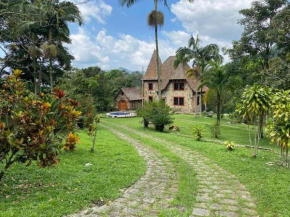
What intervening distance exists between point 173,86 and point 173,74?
1680mm

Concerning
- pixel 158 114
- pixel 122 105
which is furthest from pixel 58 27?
pixel 122 105

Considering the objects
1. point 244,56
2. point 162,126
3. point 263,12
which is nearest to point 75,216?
point 162,126

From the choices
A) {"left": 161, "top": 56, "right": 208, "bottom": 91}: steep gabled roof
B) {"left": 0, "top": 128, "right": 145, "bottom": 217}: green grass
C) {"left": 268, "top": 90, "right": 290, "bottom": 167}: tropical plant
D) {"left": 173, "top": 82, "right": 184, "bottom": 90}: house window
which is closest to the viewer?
{"left": 0, "top": 128, "right": 145, "bottom": 217}: green grass

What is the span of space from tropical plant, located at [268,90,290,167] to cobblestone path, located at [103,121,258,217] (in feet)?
6.71

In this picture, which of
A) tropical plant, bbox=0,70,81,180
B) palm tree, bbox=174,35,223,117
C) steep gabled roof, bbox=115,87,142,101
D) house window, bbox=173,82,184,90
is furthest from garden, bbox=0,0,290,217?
steep gabled roof, bbox=115,87,142,101

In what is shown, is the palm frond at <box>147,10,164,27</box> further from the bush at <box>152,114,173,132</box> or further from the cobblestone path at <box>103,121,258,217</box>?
the cobblestone path at <box>103,121,258,217</box>

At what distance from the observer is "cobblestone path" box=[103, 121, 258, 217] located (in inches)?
158

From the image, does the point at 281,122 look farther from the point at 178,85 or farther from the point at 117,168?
the point at 178,85

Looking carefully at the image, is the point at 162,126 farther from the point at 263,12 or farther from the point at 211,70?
the point at 263,12

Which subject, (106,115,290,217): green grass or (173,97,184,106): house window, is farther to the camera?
(173,97,184,106): house window

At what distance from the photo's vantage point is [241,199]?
14.9ft

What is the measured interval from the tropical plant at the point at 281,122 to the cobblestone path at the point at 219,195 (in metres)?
2.04

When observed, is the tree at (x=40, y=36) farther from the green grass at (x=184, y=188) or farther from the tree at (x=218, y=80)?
the tree at (x=218, y=80)

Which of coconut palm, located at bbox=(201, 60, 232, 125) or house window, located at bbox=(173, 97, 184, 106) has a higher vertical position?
coconut palm, located at bbox=(201, 60, 232, 125)
